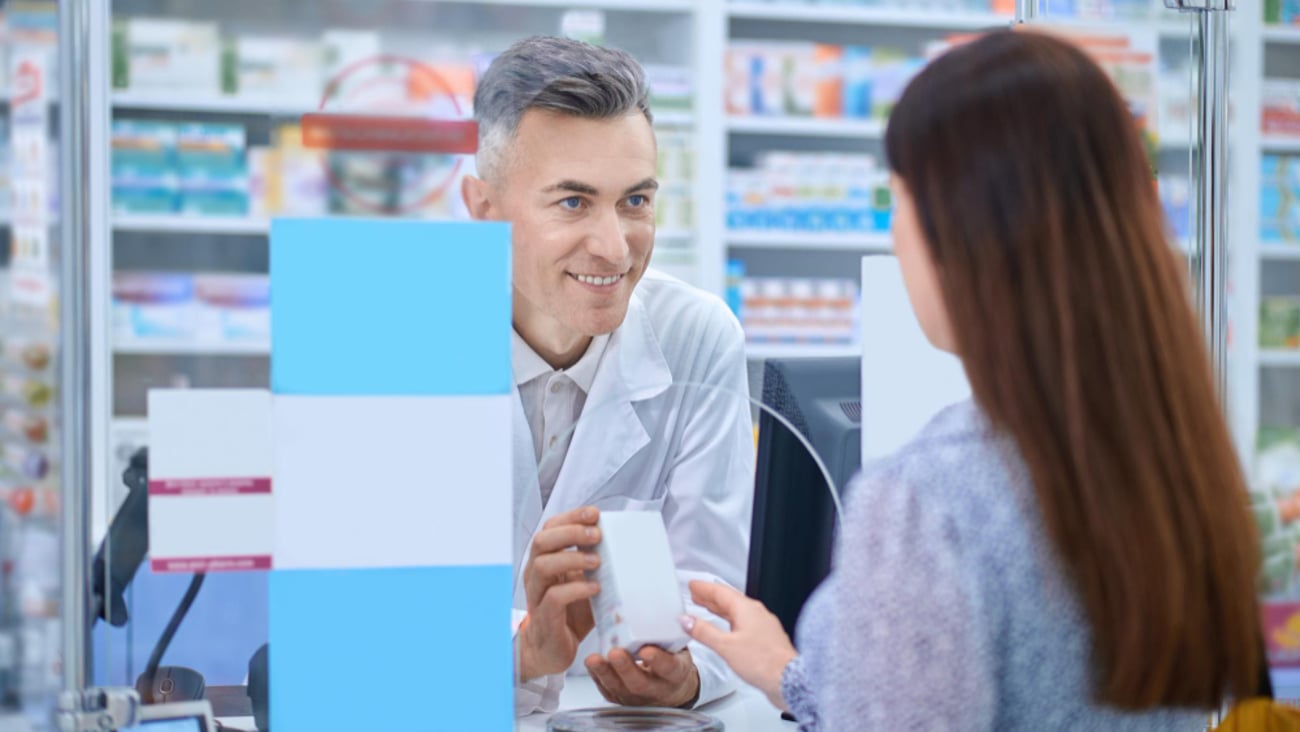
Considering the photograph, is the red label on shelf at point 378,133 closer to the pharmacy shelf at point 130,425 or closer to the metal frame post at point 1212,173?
the pharmacy shelf at point 130,425

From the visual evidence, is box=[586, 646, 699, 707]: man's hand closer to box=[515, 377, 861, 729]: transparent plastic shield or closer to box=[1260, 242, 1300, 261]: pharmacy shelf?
box=[515, 377, 861, 729]: transparent plastic shield

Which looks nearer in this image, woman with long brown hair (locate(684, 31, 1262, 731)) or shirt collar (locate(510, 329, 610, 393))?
woman with long brown hair (locate(684, 31, 1262, 731))

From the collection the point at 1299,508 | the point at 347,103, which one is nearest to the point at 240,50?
the point at 347,103

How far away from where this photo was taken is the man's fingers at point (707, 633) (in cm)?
114

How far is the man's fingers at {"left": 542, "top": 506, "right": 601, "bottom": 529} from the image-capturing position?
1244 mm

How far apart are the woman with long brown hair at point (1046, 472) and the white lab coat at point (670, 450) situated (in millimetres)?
491

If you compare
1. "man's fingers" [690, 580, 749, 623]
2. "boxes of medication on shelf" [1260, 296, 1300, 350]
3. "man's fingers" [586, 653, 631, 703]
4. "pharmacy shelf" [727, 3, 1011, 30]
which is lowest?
"man's fingers" [586, 653, 631, 703]

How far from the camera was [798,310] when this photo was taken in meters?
4.60

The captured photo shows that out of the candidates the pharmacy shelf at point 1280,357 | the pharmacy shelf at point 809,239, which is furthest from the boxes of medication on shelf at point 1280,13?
the pharmacy shelf at point 809,239

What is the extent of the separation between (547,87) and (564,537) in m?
0.66

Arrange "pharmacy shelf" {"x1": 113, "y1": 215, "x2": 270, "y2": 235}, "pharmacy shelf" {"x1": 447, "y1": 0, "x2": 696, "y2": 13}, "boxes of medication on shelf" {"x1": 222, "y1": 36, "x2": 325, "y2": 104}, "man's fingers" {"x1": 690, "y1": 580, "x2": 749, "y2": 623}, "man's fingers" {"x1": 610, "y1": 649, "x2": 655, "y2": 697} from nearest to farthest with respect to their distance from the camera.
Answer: "man's fingers" {"x1": 690, "y1": 580, "x2": 749, "y2": 623} < "man's fingers" {"x1": 610, "y1": 649, "x2": 655, "y2": 697} < "pharmacy shelf" {"x1": 113, "y1": 215, "x2": 270, "y2": 235} < "boxes of medication on shelf" {"x1": 222, "y1": 36, "x2": 325, "y2": 104} < "pharmacy shelf" {"x1": 447, "y1": 0, "x2": 696, "y2": 13}

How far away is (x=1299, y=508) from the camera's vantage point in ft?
12.8

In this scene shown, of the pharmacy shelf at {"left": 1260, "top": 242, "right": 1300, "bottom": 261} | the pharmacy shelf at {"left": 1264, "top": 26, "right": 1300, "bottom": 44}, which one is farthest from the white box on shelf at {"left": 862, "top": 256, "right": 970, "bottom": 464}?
the pharmacy shelf at {"left": 1264, "top": 26, "right": 1300, "bottom": 44}

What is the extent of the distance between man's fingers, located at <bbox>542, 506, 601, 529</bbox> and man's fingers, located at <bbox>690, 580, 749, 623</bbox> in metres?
0.11
